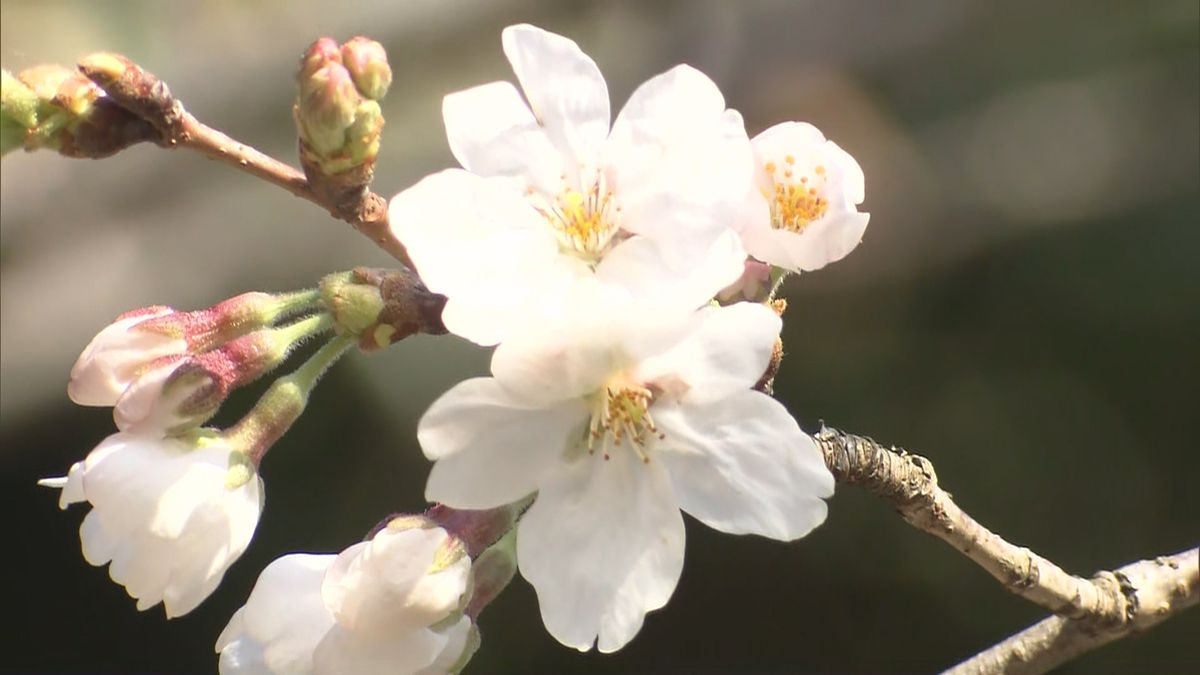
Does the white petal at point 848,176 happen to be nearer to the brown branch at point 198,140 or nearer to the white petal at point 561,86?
the white petal at point 561,86

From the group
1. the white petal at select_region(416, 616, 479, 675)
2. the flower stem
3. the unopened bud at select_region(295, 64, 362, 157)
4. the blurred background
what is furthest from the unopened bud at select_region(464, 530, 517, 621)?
the blurred background

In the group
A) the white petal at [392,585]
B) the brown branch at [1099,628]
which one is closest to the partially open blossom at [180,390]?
the white petal at [392,585]

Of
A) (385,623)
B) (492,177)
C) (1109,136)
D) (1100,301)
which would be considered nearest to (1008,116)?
(1109,136)

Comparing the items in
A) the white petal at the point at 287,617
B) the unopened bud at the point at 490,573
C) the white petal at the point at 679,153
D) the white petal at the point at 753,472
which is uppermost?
the white petal at the point at 679,153

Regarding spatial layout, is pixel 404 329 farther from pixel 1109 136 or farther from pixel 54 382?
pixel 1109 136

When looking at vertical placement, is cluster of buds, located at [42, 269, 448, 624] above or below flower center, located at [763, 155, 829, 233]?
below

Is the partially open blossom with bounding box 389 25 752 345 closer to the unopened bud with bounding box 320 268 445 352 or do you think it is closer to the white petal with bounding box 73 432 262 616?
the unopened bud with bounding box 320 268 445 352
